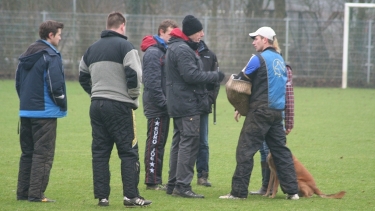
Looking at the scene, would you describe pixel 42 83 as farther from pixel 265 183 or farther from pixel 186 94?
pixel 265 183

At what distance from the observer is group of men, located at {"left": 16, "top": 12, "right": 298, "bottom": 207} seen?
249 inches

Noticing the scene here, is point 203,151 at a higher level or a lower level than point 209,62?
lower

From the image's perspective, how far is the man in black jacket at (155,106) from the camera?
7.65 m

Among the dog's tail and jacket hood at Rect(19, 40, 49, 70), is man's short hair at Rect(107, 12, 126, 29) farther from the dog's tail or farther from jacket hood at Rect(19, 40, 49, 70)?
the dog's tail

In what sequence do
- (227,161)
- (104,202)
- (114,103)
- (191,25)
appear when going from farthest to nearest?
(227,161)
(191,25)
(104,202)
(114,103)

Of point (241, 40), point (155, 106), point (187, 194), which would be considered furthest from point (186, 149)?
point (241, 40)

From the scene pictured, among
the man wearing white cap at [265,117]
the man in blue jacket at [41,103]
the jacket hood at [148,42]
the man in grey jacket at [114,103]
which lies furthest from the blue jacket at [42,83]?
the man wearing white cap at [265,117]

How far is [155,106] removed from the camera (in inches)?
303

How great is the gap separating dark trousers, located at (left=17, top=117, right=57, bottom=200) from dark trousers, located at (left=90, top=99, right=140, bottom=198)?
556mm

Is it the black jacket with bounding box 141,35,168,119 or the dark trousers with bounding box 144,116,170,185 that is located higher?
the black jacket with bounding box 141,35,168,119

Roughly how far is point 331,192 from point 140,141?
4.65 meters

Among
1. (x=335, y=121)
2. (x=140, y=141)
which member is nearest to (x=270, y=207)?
(x=140, y=141)

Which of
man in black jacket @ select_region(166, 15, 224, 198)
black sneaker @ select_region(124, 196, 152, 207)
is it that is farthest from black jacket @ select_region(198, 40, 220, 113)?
black sneaker @ select_region(124, 196, 152, 207)

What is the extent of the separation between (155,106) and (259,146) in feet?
4.68
